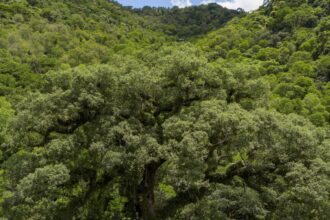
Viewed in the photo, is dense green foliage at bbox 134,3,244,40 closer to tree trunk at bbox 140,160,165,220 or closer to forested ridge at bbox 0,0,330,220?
forested ridge at bbox 0,0,330,220

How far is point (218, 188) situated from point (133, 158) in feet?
11.1

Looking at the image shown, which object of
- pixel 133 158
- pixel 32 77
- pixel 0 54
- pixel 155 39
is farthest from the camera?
pixel 155 39

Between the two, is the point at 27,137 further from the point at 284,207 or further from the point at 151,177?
the point at 284,207

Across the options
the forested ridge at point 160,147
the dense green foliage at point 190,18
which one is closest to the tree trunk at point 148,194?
the forested ridge at point 160,147

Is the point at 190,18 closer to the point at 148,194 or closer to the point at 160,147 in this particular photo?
the point at 148,194

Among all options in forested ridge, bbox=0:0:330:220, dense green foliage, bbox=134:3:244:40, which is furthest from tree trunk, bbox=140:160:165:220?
dense green foliage, bbox=134:3:244:40

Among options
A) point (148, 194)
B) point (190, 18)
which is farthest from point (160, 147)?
point (190, 18)

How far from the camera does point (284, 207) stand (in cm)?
1394

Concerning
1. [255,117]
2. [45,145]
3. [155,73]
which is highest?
[155,73]

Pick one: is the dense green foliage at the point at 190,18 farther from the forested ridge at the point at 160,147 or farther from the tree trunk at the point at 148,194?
the tree trunk at the point at 148,194

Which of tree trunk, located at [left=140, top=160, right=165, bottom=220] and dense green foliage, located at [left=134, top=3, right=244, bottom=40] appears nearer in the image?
tree trunk, located at [left=140, top=160, right=165, bottom=220]

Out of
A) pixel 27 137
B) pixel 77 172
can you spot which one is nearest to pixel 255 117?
pixel 77 172

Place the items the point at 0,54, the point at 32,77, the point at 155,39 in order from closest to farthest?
the point at 32,77 < the point at 0,54 < the point at 155,39

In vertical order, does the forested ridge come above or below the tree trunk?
above
